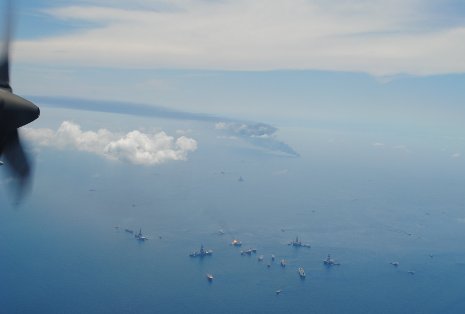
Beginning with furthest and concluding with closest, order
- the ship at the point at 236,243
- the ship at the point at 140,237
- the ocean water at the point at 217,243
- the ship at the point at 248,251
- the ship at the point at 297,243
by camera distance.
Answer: the ship at the point at 297,243 < the ship at the point at 236,243 < the ship at the point at 140,237 < the ship at the point at 248,251 < the ocean water at the point at 217,243

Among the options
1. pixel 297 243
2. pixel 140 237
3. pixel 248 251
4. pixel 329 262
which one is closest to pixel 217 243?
pixel 248 251

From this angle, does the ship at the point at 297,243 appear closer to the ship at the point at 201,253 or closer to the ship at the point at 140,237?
the ship at the point at 201,253

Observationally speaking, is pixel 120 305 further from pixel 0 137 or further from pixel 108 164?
pixel 108 164

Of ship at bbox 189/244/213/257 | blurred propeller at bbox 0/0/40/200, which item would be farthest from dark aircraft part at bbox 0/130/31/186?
ship at bbox 189/244/213/257

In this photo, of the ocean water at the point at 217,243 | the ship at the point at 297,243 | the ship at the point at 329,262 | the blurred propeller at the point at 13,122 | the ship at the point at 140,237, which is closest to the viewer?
the blurred propeller at the point at 13,122

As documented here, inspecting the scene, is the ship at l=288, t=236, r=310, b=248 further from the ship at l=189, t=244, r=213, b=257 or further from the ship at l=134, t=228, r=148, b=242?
the ship at l=134, t=228, r=148, b=242

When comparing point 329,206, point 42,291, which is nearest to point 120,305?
point 42,291

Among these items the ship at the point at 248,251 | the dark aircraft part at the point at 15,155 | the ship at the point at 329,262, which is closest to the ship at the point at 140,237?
the ship at the point at 248,251

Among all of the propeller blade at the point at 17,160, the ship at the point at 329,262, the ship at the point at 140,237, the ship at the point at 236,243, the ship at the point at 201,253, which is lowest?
the propeller blade at the point at 17,160
